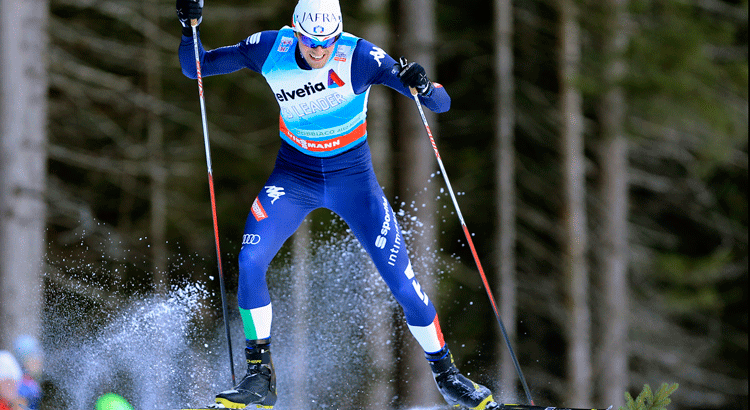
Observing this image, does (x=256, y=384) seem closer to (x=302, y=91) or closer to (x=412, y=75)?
(x=302, y=91)

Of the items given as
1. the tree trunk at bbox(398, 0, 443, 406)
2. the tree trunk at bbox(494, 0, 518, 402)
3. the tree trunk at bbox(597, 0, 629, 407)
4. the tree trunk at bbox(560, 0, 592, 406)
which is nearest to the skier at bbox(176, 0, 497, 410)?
the tree trunk at bbox(398, 0, 443, 406)

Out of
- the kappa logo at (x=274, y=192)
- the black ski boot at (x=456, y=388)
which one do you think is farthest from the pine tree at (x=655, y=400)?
the kappa logo at (x=274, y=192)

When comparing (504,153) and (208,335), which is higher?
(504,153)

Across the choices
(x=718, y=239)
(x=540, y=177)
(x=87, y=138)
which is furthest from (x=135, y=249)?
(x=718, y=239)

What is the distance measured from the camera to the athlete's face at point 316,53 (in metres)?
4.27

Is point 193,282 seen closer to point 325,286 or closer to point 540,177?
point 325,286

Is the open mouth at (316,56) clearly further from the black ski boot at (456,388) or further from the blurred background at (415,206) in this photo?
the blurred background at (415,206)

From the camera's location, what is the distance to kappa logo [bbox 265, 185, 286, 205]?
4555 mm

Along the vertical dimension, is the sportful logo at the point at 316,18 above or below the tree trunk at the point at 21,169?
above

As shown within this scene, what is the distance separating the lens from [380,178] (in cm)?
1230

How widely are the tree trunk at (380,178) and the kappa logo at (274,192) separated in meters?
3.14

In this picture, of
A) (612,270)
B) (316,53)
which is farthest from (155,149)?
(316,53)

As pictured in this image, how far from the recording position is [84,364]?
21.1 feet

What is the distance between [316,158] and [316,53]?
2.42 feet
